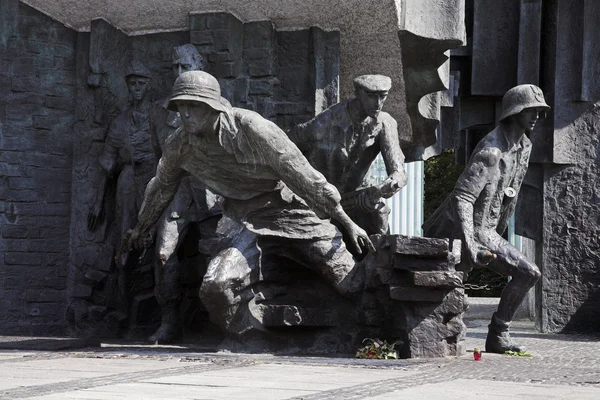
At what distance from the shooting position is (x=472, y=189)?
34.8ft

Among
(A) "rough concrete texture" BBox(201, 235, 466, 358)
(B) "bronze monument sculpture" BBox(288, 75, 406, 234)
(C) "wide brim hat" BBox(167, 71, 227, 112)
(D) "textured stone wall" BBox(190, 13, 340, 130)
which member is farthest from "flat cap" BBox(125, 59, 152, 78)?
(C) "wide brim hat" BBox(167, 71, 227, 112)

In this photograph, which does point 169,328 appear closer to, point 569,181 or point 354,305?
point 354,305

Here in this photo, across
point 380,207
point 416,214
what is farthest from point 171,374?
point 416,214

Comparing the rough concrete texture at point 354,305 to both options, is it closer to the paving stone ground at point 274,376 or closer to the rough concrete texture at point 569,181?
the paving stone ground at point 274,376

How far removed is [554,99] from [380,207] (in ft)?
15.3

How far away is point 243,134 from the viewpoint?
31.9 feet

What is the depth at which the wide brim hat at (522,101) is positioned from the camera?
35.2 feet

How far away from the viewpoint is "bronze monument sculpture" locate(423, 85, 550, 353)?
412 inches

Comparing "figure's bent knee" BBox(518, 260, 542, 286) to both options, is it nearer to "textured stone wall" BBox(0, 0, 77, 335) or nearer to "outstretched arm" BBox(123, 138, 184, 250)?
"outstretched arm" BBox(123, 138, 184, 250)

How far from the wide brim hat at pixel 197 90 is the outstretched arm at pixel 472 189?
6.71 ft

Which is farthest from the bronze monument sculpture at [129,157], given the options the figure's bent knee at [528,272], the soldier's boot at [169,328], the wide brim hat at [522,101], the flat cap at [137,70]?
the figure's bent knee at [528,272]

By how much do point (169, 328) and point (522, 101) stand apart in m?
3.40

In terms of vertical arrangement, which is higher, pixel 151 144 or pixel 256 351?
pixel 151 144

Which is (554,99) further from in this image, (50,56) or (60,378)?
(60,378)
